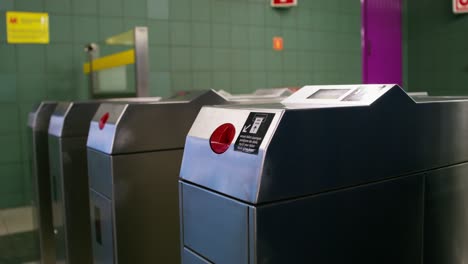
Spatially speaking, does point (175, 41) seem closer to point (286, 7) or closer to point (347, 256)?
point (286, 7)

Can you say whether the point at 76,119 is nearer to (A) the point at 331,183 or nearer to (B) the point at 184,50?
(A) the point at 331,183

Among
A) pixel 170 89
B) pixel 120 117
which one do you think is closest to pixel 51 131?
pixel 120 117

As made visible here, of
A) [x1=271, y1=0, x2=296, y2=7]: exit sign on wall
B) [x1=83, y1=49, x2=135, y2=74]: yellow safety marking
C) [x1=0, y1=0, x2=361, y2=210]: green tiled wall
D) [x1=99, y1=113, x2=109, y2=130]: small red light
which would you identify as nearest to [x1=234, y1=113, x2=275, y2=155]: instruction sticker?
[x1=99, y1=113, x2=109, y2=130]: small red light

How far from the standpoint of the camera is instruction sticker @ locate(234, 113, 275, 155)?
2.76 feet

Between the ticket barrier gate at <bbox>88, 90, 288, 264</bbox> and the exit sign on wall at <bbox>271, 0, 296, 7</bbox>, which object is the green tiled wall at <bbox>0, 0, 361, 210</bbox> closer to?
the exit sign on wall at <bbox>271, 0, 296, 7</bbox>

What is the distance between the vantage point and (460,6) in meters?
5.94

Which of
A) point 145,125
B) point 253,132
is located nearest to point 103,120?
point 145,125

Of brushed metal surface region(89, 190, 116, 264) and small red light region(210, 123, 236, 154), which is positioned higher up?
small red light region(210, 123, 236, 154)

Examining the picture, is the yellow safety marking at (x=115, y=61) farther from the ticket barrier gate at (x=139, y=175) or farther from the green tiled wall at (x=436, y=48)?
the green tiled wall at (x=436, y=48)

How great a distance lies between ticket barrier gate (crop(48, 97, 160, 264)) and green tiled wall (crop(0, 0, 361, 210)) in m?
2.09

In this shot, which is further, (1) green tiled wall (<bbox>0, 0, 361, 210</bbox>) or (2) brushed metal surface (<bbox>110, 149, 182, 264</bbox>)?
(1) green tiled wall (<bbox>0, 0, 361, 210</bbox>)

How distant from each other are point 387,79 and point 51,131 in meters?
5.13

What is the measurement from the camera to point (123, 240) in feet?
5.04

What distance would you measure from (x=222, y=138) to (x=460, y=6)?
5969 millimetres
